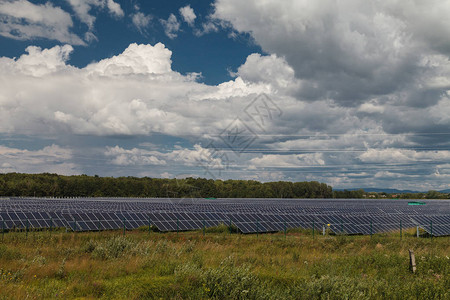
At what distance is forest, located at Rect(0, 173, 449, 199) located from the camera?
120688mm

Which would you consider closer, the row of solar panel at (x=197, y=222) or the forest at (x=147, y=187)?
the row of solar panel at (x=197, y=222)

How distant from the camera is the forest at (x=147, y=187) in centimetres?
12069

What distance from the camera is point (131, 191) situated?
444 feet

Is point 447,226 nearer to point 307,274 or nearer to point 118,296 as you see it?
point 307,274

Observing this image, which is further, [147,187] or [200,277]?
[147,187]

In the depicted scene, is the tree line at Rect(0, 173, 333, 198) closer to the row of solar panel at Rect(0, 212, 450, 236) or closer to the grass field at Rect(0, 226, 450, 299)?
the row of solar panel at Rect(0, 212, 450, 236)

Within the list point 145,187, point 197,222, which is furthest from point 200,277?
point 145,187

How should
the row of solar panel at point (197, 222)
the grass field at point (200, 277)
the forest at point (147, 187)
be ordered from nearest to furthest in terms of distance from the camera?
the grass field at point (200, 277), the row of solar panel at point (197, 222), the forest at point (147, 187)

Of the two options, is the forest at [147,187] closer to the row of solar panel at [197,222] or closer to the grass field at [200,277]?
the row of solar panel at [197,222]

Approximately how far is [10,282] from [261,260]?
12.0 m

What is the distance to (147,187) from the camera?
5463 inches

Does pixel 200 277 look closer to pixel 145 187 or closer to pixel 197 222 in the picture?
pixel 197 222

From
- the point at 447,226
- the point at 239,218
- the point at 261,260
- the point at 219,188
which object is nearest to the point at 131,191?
the point at 219,188

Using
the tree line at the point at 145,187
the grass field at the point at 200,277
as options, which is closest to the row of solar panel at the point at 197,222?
Result: the grass field at the point at 200,277
